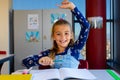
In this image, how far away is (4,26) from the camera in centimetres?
541

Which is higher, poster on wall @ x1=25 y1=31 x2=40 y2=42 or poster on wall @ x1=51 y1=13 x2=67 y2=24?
poster on wall @ x1=51 y1=13 x2=67 y2=24

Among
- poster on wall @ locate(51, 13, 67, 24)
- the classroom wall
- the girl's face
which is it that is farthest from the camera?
the classroom wall

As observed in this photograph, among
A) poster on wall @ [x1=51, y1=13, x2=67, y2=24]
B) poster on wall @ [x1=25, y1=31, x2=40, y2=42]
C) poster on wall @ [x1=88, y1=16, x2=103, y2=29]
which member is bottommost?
poster on wall @ [x1=25, y1=31, x2=40, y2=42]

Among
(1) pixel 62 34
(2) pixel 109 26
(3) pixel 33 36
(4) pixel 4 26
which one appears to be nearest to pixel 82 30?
(1) pixel 62 34

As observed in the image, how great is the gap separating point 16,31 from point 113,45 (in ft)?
7.87

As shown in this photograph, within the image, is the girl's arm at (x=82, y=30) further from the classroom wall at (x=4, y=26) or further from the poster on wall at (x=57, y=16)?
the classroom wall at (x=4, y=26)

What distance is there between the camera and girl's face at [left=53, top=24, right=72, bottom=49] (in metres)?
1.72

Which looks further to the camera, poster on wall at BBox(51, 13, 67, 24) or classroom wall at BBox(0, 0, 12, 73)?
classroom wall at BBox(0, 0, 12, 73)

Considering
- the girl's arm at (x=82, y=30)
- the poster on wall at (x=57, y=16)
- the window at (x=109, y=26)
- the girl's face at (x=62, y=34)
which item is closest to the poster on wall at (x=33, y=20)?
the poster on wall at (x=57, y=16)

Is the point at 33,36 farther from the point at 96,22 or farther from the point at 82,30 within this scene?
the point at 82,30

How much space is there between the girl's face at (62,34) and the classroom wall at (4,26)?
3802mm

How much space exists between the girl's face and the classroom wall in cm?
380

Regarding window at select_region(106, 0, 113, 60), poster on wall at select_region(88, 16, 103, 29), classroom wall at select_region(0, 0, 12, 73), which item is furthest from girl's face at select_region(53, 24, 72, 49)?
window at select_region(106, 0, 113, 60)

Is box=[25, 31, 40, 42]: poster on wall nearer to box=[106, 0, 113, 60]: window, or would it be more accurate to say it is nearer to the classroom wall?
the classroom wall
